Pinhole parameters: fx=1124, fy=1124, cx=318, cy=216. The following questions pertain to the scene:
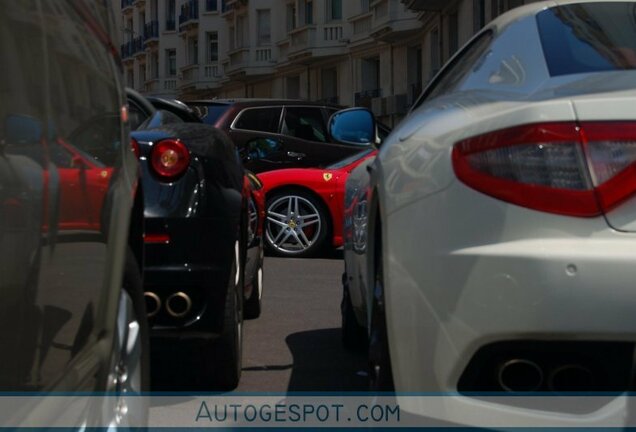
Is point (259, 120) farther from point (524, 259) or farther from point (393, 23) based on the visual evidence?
point (393, 23)

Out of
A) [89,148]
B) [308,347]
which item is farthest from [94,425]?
[308,347]

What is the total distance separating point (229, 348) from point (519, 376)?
85.9 inches

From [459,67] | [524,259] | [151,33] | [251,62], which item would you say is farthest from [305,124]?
[151,33]

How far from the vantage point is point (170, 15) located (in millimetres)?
64000

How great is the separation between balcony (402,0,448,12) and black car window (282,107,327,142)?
12868 millimetres

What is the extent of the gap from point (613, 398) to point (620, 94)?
0.75 metres

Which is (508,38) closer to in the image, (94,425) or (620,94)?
(620,94)

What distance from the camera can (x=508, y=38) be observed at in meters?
3.67

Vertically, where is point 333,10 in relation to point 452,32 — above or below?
above

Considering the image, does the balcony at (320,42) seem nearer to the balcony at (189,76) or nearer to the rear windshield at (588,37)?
the balcony at (189,76)

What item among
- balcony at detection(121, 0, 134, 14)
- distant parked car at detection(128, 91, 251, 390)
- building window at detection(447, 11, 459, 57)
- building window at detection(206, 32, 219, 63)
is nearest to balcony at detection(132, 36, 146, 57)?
balcony at detection(121, 0, 134, 14)

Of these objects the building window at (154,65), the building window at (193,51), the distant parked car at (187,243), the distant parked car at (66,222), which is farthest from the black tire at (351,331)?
the building window at (154,65)

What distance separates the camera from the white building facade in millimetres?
29578

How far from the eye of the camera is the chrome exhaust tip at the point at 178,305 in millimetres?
4445
